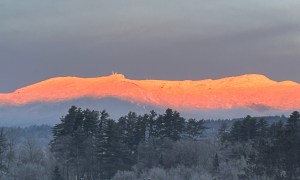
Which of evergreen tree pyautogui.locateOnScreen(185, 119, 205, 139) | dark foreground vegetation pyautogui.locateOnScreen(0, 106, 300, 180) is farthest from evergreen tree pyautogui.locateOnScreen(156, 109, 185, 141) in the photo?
evergreen tree pyautogui.locateOnScreen(185, 119, 205, 139)

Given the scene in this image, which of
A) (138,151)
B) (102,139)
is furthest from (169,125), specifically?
(102,139)

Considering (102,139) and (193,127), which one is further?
(193,127)

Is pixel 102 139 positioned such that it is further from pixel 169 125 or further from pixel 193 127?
pixel 193 127

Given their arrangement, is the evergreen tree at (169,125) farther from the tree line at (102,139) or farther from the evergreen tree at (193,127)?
the evergreen tree at (193,127)

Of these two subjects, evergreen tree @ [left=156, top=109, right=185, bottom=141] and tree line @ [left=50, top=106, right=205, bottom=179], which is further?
evergreen tree @ [left=156, top=109, right=185, bottom=141]

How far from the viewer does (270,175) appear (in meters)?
66.0

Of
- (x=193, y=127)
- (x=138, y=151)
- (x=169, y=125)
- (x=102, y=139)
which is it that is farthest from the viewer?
(x=193, y=127)

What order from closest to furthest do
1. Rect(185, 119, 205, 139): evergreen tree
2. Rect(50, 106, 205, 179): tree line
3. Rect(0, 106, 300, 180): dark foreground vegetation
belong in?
Rect(0, 106, 300, 180): dark foreground vegetation < Rect(50, 106, 205, 179): tree line < Rect(185, 119, 205, 139): evergreen tree

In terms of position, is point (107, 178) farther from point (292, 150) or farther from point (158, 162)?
point (292, 150)

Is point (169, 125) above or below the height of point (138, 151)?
above

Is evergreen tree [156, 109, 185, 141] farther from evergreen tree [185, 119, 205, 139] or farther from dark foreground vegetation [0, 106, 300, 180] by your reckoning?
evergreen tree [185, 119, 205, 139]

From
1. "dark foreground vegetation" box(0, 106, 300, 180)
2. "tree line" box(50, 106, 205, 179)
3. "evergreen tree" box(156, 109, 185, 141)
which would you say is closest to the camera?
"dark foreground vegetation" box(0, 106, 300, 180)

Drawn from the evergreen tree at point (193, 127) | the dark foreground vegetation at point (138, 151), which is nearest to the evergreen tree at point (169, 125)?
the dark foreground vegetation at point (138, 151)

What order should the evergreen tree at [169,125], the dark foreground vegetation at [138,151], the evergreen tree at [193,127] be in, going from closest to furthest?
the dark foreground vegetation at [138,151] → the evergreen tree at [169,125] → the evergreen tree at [193,127]
